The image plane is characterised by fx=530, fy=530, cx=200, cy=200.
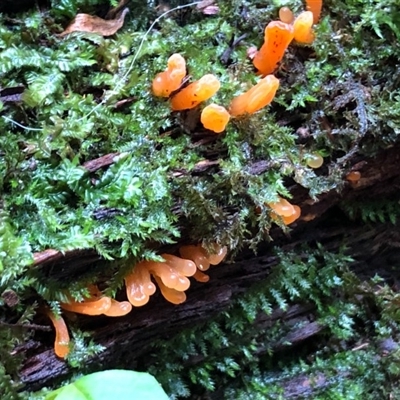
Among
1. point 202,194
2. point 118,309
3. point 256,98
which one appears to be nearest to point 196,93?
point 256,98

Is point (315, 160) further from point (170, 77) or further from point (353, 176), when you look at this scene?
point (170, 77)

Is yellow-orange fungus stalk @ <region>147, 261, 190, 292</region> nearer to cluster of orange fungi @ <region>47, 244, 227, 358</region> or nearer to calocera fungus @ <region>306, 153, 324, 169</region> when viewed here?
cluster of orange fungi @ <region>47, 244, 227, 358</region>

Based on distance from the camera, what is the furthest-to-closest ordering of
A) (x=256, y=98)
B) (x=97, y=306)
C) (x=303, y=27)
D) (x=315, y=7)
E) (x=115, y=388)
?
1. (x=315, y=7)
2. (x=303, y=27)
3. (x=256, y=98)
4. (x=97, y=306)
5. (x=115, y=388)

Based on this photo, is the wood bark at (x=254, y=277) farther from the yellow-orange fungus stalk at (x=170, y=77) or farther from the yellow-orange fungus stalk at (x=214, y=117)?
the yellow-orange fungus stalk at (x=170, y=77)

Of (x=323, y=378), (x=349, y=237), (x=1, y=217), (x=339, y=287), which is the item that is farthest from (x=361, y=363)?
(x=1, y=217)

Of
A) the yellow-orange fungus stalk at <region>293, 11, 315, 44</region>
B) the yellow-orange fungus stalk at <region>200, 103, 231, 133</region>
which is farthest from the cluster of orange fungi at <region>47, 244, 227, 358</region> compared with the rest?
the yellow-orange fungus stalk at <region>293, 11, 315, 44</region>

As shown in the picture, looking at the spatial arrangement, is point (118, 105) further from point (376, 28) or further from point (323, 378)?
point (323, 378)
